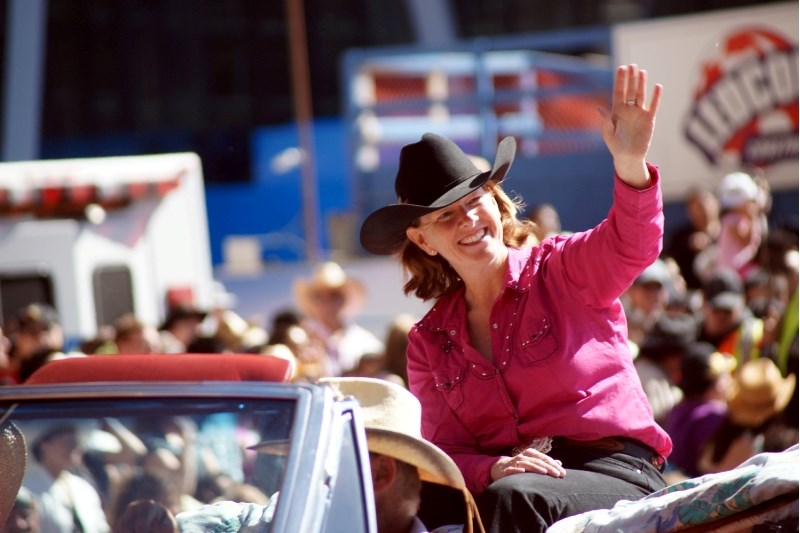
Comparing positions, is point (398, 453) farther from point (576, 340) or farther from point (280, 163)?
point (280, 163)

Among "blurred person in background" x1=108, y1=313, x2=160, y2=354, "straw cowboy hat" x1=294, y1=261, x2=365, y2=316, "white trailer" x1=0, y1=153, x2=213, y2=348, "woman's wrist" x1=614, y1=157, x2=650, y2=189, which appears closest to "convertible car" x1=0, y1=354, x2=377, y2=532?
"woman's wrist" x1=614, y1=157, x2=650, y2=189

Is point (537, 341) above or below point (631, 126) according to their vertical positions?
below

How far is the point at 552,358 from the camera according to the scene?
3.46 metres

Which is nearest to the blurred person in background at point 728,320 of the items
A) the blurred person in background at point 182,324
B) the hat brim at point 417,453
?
the blurred person in background at point 182,324

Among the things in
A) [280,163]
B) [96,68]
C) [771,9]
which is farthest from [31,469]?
[96,68]

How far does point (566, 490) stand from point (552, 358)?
421 millimetres

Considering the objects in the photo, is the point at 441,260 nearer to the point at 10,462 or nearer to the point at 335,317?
the point at 10,462

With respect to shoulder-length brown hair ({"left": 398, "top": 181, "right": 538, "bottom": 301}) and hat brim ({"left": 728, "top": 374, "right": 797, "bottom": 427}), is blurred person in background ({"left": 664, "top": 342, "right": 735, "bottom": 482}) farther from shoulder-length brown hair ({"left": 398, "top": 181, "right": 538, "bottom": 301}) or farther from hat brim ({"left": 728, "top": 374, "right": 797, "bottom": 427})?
shoulder-length brown hair ({"left": 398, "top": 181, "right": 538, "bottom": 301})

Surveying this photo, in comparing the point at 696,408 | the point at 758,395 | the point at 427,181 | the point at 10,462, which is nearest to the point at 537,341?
the point at 427,181

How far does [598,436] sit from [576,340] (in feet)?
0.90

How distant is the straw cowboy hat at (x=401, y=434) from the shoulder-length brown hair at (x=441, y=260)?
2.31 feet

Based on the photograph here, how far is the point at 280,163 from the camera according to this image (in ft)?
72.8

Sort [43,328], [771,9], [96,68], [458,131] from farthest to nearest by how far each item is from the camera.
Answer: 1. [96,68]
2. [458,131]
3. [771,9]
4. [43,328]

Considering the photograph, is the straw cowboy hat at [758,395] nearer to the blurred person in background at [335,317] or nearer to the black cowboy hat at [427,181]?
the black cowboy hat at [427,181]
